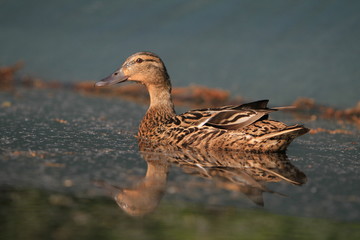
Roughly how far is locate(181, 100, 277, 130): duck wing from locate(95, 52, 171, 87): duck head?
1142mm

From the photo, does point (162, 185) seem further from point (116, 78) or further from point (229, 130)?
point (116, 78)

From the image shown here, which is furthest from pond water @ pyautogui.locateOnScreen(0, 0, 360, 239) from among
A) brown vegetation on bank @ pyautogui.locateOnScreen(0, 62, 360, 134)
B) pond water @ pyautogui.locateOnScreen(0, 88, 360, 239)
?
brown vegetation on bank @ pyautogui.locateOnScreen(0, 62, 360, 134)

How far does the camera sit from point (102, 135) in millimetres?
6730

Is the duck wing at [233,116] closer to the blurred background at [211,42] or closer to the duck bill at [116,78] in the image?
the duck bill at [116,78]

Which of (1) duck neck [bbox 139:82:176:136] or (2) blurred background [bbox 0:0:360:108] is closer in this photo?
(1) duck neck [bbox 139:82:176:136]

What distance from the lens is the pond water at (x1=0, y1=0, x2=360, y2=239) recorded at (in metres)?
3.59

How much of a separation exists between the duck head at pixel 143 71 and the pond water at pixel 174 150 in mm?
671

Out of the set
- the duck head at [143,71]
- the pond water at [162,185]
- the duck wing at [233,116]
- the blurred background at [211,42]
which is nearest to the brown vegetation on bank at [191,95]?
the blurred background at [211,42]

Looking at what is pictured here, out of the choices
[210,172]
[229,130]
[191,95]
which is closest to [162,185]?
[210,172]

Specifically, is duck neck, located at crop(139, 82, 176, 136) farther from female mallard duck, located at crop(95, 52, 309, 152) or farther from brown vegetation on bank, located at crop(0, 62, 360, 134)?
brown vegetation on bank, located at crop(0, 62, 360, 134)

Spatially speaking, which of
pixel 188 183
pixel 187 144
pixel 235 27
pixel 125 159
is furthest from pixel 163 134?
pixel 235 27

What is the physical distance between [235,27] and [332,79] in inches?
A: 116

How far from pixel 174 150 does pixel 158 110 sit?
51.4 inches

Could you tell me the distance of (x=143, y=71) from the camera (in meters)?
7.46
